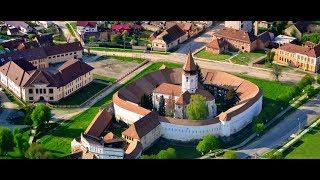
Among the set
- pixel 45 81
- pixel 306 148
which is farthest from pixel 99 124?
pixel 306 148

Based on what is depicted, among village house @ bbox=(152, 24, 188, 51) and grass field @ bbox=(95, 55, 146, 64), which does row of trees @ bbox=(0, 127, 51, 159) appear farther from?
village house @ bbox=(152, 24, 188, 51)

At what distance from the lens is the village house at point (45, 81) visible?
41881 millimetres

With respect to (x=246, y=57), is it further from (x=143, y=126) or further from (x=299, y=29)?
(x=143, y=126)

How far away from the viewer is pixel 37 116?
3638 cm

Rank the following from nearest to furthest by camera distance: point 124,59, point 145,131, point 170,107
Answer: point 145,131
point 170,107
point 124,59

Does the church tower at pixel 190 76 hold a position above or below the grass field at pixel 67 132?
above

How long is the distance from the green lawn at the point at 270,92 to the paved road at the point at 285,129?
1.10m

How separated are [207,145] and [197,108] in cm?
357

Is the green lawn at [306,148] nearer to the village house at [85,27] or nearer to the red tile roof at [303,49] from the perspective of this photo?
the red tile roof at [303,49]

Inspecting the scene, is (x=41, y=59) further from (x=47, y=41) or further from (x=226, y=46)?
(x=226, y=46)

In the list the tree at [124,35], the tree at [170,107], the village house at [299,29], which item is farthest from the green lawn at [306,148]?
the tree at [124,35]

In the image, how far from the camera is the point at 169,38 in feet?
175

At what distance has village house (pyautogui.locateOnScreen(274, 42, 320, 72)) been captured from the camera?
1861 inches
